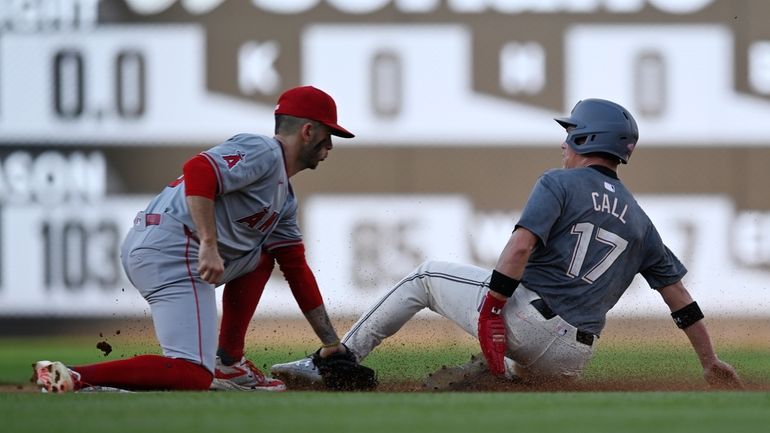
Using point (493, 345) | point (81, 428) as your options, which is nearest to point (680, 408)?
point (493, 345)

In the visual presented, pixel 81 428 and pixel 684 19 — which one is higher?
pixel 684 19

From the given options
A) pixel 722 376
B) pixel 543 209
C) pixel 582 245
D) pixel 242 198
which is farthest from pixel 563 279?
pixel 242 198

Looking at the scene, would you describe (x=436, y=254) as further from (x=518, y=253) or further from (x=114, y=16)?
(x=518, y=253)

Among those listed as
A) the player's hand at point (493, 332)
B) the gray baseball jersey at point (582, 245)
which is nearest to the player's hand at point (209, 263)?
the player's hand at point (493, 332)

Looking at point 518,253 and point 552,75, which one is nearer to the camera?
point 518,253

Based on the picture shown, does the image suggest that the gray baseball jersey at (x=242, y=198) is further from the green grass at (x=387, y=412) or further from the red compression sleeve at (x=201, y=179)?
the green grass at (x=387, y=412)

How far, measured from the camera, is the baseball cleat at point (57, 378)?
389 cm

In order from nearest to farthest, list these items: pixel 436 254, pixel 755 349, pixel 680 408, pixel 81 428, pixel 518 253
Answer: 1. pixel 81 428
2. pixel 680 408
3. pixel 518 253
4. pixel 755 349
5. pixel 436 254

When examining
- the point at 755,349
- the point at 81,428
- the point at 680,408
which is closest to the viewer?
the point at 81,428

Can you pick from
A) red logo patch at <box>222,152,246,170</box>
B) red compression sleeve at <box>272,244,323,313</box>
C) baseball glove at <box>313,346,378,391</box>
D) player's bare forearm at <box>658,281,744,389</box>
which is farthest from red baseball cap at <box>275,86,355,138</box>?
player's bare forearm at <box>658,281,744,389</box>

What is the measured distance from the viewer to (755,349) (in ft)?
23.6

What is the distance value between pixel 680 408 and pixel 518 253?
819 millimetres

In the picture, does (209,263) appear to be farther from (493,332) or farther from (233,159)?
(493,332)

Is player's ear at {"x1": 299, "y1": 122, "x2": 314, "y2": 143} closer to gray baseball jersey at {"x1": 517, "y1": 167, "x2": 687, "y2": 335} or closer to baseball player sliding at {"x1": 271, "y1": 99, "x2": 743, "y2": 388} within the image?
baseball player sliding at {"x1": 271, "y1": 99, "x2": 743, "y2": 388}
